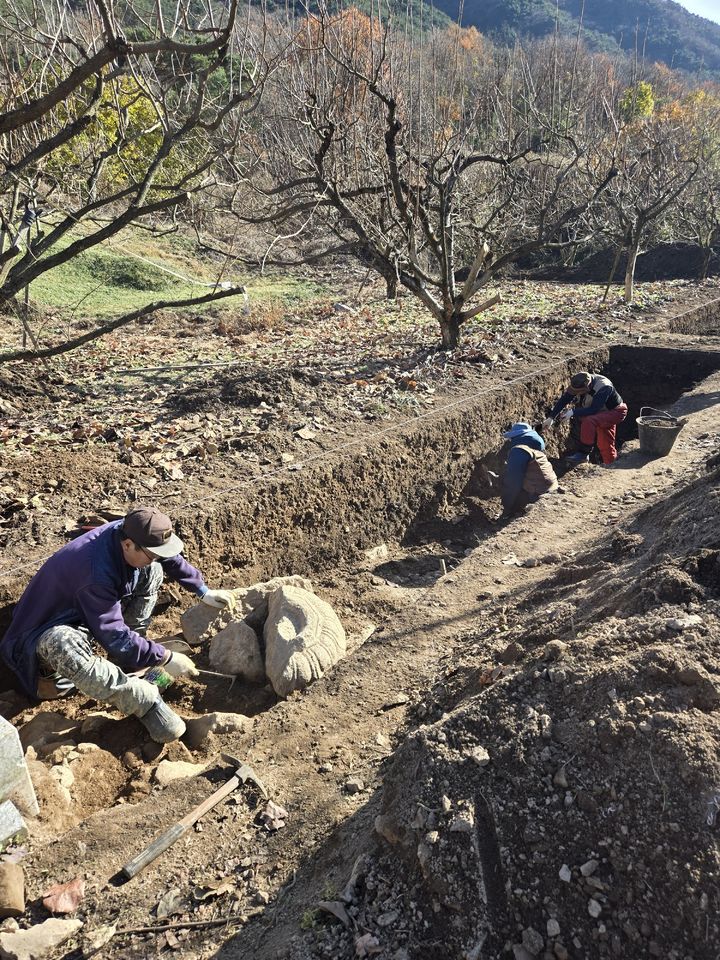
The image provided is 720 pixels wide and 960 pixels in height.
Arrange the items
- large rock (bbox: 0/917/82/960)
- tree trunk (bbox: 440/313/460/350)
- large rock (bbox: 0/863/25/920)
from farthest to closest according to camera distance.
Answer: tree trunk (bbox: 440/313/460/350)
large rock (bbox: 0/863/25/920)
large rock (bbox: 0/917/82/960)

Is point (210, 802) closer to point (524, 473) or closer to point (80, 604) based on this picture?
point (80, 604)

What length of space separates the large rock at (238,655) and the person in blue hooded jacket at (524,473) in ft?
11.2

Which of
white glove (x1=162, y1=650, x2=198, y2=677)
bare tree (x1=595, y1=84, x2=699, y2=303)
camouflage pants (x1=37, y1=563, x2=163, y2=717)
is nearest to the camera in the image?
camouflage pants (x1=37, y1=563, x2=163, y2=717)

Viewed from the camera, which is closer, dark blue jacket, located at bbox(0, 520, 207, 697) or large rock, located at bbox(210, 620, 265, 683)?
dark blue jacket, located at bbox(0, 520, 207, 697)

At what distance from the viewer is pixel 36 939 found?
2.40 metres

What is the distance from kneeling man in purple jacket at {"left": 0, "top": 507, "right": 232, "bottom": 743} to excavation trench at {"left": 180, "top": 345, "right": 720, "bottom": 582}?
1.17 meters

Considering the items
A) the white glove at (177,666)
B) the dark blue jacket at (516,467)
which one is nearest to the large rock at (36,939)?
the white glove at (177,666)

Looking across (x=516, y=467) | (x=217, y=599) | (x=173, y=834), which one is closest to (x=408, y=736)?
(x=173, y=834)

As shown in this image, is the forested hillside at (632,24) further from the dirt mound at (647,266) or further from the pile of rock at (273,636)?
the pile of rock at (273,636)

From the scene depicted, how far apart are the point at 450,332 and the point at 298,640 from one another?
233 inches

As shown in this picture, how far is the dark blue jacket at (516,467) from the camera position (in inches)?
254

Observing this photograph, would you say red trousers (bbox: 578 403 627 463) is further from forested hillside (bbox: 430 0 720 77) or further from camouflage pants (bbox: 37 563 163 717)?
forested hillside (bbox: 430 0 720 77)

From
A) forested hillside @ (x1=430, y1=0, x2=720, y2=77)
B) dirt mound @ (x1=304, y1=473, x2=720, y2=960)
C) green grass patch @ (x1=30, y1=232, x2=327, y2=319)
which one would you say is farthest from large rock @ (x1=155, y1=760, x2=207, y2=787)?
forested hillside @ (x1=430, y1=0, x2=720, y2=77)

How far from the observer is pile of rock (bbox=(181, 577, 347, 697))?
394 cm
